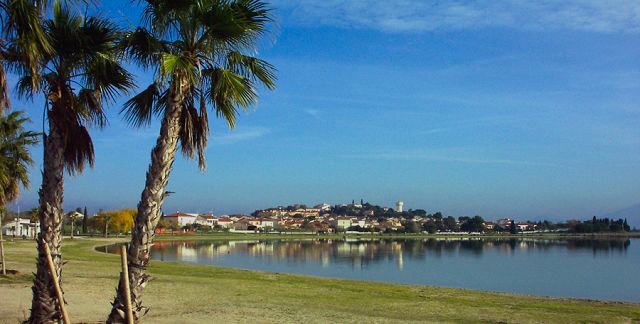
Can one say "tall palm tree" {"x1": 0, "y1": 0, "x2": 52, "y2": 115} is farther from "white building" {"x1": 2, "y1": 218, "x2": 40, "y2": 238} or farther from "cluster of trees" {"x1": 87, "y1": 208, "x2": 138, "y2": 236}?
"cluster of trees" {"x1": 87, "y1": 208, "x2": 138, "y2": 236}

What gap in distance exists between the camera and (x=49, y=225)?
345 inches

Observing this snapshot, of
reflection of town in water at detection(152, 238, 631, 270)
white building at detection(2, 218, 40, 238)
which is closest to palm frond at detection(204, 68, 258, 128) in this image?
reflection of town in water at detection(152, 238, 631, 270)

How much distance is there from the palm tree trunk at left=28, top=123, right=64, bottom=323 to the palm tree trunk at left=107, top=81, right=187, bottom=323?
1222 mm

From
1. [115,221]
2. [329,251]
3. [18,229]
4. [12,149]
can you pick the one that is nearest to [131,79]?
[12,149]

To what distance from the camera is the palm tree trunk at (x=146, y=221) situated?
8.06 meters

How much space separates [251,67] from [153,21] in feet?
5.50

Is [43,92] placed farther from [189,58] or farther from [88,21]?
[189,58]

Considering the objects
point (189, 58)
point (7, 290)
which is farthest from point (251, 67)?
point (7, 290)

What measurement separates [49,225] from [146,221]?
1.76 metres

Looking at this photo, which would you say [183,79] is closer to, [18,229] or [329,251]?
[329,251]

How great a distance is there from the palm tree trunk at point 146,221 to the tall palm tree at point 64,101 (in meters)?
1.44

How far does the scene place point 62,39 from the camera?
9.16 m

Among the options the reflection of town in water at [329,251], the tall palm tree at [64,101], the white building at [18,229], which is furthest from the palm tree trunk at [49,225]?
the white building at [18,229]

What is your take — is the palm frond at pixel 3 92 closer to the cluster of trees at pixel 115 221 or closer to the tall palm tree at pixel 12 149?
the tall palm tree at pixel 12 149
